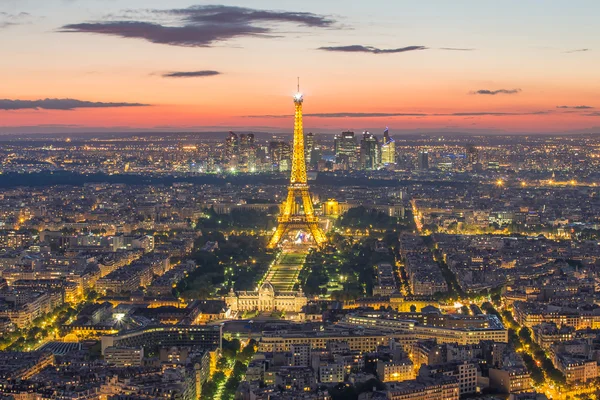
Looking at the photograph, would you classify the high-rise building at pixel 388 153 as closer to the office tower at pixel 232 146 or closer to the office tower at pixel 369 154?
the office tower at pixel 369 154

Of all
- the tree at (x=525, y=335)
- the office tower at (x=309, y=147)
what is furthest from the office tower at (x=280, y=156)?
the tree at (x=525, y=335)

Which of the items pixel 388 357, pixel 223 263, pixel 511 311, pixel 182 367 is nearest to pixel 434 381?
pixel 388 357

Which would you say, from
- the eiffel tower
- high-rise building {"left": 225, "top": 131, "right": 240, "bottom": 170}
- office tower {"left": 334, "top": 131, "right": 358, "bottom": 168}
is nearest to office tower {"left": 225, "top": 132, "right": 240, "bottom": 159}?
high-rise building {"left": 225, "top": 131, "right": 240, "bottom": 170}

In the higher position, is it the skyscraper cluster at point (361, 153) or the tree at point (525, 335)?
the tree at point (525, 335)

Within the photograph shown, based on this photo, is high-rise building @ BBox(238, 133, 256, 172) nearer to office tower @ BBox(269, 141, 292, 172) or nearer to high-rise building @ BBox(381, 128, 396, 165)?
office tower @ BBox(269, 141, 292, 172)

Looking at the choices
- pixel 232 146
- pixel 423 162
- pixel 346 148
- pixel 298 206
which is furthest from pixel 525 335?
pixel 232 146

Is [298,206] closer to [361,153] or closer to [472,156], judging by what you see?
[361,153]

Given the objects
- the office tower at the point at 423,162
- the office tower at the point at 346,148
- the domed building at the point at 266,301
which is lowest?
the office tower at the point at 423,162

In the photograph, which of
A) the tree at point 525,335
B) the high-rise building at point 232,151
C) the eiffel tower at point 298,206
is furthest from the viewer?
the high-rise building at point 232,151

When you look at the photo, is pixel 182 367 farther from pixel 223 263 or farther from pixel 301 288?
pixel 223 263

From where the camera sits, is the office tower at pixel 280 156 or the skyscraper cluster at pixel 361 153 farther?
the skyscraper cluster at pixel 361 153
